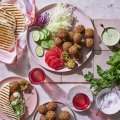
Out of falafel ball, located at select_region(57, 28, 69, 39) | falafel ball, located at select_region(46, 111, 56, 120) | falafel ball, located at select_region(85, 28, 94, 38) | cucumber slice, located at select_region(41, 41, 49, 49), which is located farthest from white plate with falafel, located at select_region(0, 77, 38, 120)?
falafel ball, located at select_region(85, 28, 94, 38)

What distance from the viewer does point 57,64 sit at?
3234 mm

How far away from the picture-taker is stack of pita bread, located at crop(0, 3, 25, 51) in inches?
131

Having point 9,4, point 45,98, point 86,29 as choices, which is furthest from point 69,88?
point 9,4

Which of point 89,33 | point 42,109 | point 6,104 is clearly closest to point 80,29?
point 89,33

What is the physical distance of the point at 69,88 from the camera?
3273mm

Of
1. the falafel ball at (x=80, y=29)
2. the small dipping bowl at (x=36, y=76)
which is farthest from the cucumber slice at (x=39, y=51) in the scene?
the falafel ball at (x=80, y=29)

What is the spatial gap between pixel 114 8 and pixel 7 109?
2.76 feet

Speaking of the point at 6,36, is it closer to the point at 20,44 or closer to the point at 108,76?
the point at 20,44

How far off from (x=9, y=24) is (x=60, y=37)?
0.33 meters

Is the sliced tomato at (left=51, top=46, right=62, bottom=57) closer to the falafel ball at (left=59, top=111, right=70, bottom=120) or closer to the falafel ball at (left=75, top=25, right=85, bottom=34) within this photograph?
the falafel ball at (left=75, top=25, right=85, bottom=34)

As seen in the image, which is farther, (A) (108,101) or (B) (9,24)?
(B) (9,24)

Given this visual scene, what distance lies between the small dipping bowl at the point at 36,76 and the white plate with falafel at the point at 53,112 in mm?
146

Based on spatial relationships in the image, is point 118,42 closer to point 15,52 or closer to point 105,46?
point 105,46

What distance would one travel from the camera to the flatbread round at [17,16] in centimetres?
334
